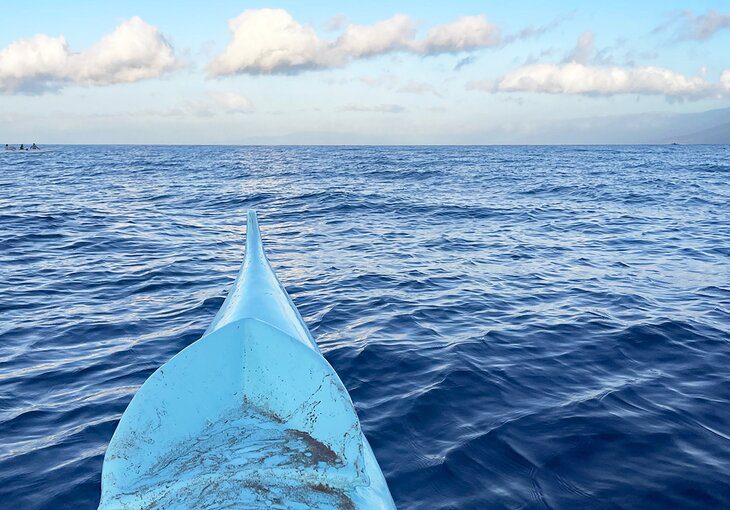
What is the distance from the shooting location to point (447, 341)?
7.29 metres

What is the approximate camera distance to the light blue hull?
2.81 m

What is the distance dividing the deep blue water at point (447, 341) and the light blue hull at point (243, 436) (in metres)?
1.13

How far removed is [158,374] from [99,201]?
21827 millimetres

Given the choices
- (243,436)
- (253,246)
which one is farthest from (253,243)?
(243,436)

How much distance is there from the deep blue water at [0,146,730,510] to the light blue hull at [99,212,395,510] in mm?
1128

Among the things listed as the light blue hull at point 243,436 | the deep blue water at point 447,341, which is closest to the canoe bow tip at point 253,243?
the deep blue water at point 447,341

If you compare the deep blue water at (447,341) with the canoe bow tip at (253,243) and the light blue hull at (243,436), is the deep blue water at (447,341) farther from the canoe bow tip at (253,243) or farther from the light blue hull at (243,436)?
the canoe bow tip at (253,243)

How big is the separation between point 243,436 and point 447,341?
4.46m

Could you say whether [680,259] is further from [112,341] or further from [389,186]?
[389,186]

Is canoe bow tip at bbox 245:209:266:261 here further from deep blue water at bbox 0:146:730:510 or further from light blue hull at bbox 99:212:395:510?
light blue hull at bbox 99:212:395:510

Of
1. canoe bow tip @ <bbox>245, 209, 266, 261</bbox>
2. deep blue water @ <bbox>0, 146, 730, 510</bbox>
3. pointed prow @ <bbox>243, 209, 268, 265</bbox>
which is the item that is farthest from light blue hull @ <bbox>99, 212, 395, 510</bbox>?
canoe bow tip @ <bbox>245, 209, 266, 261</bbox>

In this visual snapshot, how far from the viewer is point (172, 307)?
8.77 meters

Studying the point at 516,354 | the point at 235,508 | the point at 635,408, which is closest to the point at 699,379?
the point at 635,408

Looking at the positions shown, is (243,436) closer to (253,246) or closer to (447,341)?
(253,246)
